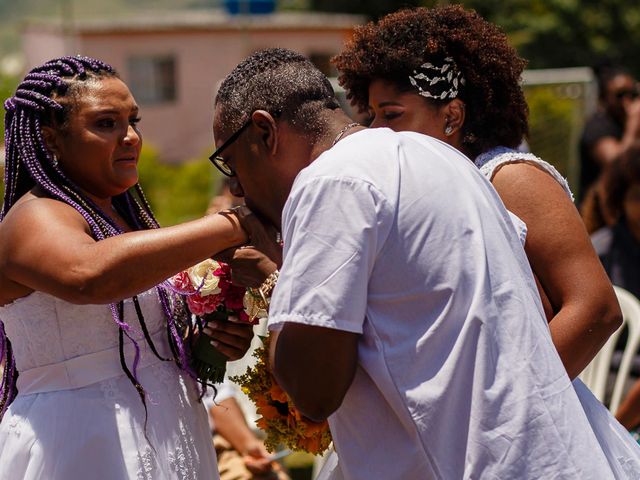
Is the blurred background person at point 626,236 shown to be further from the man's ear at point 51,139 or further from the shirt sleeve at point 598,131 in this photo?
the man's ear at point 51,139

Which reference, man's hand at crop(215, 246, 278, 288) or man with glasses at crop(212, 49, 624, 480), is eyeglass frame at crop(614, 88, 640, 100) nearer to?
man's hand at crop(215, 246, 278, 288)

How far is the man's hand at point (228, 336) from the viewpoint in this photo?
114 inches

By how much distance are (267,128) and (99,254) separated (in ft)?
1.73

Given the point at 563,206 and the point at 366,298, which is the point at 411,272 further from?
the point at 563,206

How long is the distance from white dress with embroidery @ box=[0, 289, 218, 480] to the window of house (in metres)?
24.7

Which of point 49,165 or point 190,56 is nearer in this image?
point 49,165

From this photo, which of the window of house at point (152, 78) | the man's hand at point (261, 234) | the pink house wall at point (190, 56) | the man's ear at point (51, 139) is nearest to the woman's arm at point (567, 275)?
the man's hand at point (261, 234)

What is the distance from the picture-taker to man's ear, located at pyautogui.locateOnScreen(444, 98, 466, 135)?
9.57ft

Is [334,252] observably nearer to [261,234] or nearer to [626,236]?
Answer: [261,234]

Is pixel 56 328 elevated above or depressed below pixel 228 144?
below

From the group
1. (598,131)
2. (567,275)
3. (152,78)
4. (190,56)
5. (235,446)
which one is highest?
(567,275)

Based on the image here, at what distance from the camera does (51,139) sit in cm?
285

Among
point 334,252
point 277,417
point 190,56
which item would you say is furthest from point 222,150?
point 190,56

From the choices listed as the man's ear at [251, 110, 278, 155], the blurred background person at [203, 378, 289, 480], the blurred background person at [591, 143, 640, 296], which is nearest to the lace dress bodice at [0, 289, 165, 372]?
the man's ear at [251, 110, 278, 155]
